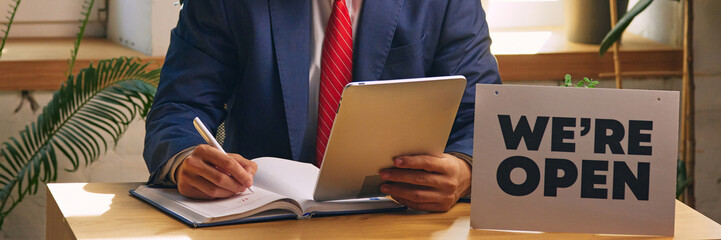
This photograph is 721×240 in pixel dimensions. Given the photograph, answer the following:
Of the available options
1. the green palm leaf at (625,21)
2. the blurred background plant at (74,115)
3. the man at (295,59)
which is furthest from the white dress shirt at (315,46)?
the green palm leaf at (625,21)

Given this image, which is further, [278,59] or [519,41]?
[519,41]

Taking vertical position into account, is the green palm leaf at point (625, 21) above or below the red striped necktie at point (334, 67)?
below

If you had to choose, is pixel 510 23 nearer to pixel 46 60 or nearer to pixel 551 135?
pixel 46 60

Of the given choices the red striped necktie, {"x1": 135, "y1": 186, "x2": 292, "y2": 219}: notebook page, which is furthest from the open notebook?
the red striped necktie

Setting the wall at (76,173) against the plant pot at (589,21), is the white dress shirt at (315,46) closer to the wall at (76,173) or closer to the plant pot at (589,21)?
the wall at (76,173)

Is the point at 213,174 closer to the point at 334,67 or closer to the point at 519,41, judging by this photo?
the point at 334,67

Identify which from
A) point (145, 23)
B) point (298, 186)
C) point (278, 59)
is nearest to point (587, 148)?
point (298, 186)

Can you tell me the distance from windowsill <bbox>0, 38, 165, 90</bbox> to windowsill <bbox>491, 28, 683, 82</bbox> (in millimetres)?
1160

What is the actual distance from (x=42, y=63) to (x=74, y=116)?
9.1 inches

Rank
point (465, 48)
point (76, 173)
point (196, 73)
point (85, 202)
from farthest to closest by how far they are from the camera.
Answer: point (76, 173) < point (465, 48) < point (196, 73) < point (85, 202)

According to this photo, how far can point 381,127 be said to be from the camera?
1340mm

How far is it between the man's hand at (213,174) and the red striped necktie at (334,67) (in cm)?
36

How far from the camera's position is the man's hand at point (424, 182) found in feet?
4.64

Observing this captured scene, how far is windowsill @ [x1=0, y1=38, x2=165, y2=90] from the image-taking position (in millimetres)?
2725
